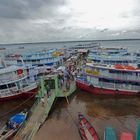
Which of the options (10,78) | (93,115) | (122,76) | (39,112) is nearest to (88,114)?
(93,115)

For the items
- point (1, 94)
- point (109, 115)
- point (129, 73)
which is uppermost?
point (129, 73)

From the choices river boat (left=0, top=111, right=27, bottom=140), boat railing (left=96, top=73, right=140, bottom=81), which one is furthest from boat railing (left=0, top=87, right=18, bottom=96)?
boat railing (left=96, top=73, right=140, bottom=81)

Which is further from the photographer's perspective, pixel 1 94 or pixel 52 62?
pixel 52 62

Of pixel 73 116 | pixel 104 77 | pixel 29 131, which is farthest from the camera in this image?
pixel 104 77

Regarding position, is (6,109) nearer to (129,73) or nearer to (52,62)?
(129,73)

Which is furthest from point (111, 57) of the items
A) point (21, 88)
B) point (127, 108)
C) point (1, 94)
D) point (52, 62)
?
point (1, 94)

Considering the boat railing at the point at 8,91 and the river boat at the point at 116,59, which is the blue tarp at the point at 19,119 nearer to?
the boat railing at the point at 8,91

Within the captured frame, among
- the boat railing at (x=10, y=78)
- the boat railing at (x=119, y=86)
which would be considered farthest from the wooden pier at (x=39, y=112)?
the boat railing at (x=119, y=86)
